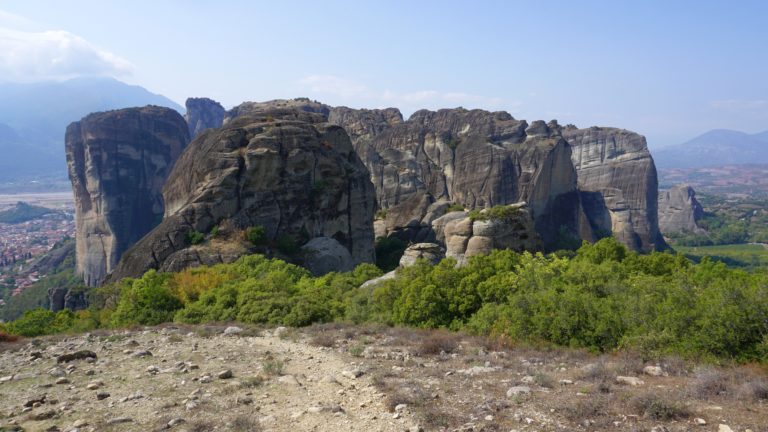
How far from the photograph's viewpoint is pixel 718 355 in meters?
→ 12.2

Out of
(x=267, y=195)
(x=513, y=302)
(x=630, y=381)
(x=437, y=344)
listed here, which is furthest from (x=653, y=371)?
(x=267, y=195)

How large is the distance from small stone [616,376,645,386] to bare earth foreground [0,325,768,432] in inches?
1.6

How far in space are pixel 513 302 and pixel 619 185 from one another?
287 ft

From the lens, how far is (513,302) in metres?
16.7

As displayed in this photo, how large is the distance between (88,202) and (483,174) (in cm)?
6725

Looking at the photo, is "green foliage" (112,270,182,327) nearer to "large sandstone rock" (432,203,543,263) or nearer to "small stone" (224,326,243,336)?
"small stone" (224,326,243,336)

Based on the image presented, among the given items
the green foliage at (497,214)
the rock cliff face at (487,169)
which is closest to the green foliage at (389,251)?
the rock cliff face at (487,169)

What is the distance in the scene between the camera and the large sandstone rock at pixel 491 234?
30.9 m

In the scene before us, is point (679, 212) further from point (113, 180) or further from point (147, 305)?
point (147, 305)

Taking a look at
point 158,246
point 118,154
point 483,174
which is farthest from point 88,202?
point 483,174

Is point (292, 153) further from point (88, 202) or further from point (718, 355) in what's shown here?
point (88, 202)

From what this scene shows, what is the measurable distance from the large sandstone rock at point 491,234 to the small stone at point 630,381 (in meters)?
19.9

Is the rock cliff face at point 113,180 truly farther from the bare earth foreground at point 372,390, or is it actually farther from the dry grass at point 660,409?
the dry grass at point 660,409

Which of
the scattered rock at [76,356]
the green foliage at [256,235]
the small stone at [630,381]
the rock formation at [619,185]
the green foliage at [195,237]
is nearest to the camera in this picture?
the small stone at [630,381]
